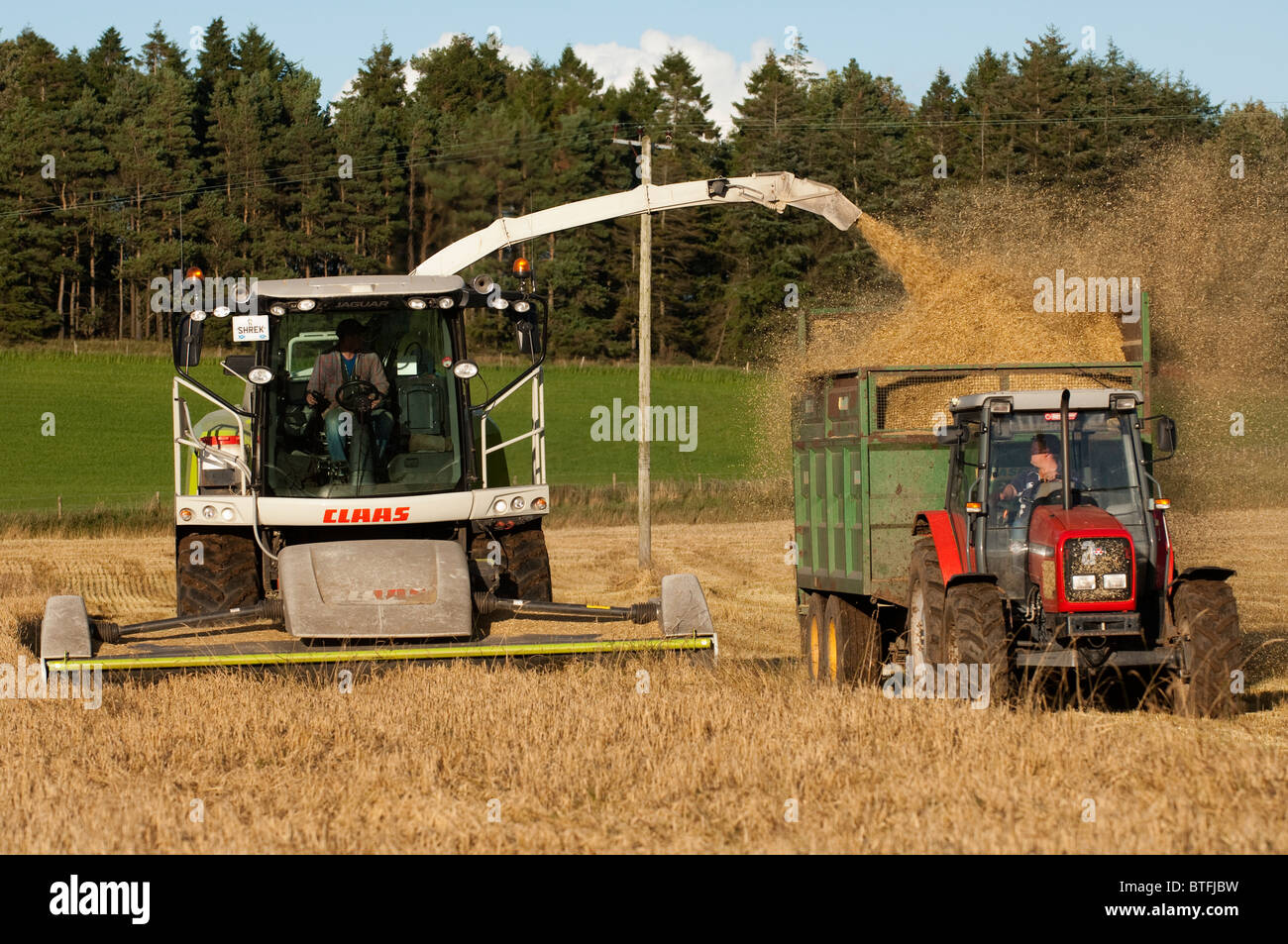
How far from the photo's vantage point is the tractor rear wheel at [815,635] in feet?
37.8

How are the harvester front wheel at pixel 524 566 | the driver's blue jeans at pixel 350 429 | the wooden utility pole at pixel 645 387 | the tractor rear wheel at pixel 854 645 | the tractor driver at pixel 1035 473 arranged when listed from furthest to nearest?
the wooden utility pole at pixel 645 387 < the harvester front wheel at pixel 524 566 < the tractor rear wheel at pixel 854 645 < the driver's blue jeans at pixel 350 429 < the tractor driver at pixel 1035 473

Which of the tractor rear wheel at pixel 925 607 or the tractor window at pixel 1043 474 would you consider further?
the tractor rear wheel at pixel 925 607

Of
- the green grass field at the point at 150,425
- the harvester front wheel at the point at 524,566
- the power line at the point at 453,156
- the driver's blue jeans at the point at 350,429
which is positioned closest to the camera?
the driver's blue jeans at the point at 350,429

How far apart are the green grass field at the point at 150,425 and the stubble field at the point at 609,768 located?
1056 inches

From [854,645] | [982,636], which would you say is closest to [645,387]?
[854,645]

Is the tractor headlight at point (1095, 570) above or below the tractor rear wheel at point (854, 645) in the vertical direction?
above

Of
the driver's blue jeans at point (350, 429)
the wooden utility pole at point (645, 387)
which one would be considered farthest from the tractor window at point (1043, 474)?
the wooden utility pole at point (645, 387)

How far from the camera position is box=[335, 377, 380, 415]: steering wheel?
10.2 meters

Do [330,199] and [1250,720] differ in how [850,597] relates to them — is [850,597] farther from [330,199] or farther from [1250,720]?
[330,199]

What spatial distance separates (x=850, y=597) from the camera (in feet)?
35.9

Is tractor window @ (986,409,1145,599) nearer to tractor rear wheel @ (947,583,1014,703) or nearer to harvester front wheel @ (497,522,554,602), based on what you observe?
tractor rear wheel @ (947,583,1014,703)

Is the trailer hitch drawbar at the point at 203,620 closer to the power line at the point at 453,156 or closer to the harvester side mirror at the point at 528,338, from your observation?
the harvester side mirror at the point at 528,338

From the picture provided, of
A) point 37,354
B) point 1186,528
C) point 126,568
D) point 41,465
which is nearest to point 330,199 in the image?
point 37,354

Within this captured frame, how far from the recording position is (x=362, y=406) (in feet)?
33.6
